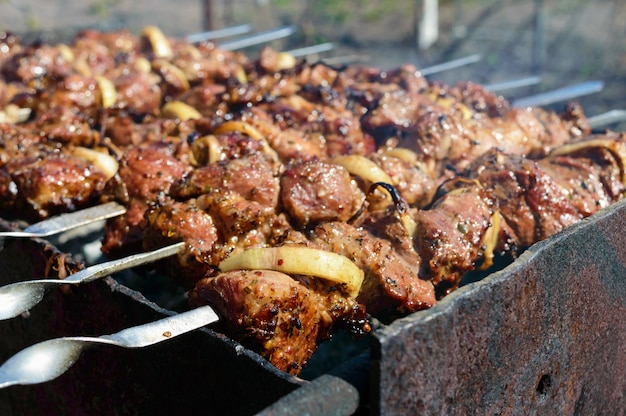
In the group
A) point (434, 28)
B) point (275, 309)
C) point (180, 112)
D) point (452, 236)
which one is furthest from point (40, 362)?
point (434, 28)

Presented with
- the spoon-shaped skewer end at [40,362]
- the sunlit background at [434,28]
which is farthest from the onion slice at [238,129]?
the sunlit background at [434,28]

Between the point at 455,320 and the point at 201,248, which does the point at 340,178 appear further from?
the point at 455,320

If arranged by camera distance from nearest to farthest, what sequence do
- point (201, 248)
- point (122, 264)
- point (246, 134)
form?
point (122, 264)
point (201, 248)
point (246, 134)

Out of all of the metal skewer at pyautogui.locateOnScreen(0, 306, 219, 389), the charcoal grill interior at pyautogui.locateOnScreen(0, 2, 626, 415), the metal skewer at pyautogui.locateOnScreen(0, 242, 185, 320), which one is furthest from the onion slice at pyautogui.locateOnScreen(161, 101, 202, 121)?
the metal skewer at pyautogui.locateOnScreen(0, 306, 219, 389)

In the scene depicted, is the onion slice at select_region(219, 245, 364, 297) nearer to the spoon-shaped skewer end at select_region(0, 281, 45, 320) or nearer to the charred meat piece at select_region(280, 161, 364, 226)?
the charred meat piece at select_region(280, 161, 364, 226)

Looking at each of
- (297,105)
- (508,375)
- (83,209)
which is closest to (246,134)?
(297,105)

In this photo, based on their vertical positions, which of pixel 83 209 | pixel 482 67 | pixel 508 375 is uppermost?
pixel 83 209
